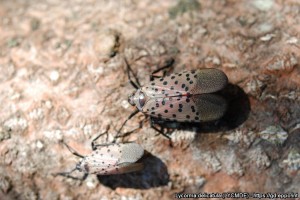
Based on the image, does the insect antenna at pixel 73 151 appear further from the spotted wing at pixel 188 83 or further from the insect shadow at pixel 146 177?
the spotted wing at pixel 188 83

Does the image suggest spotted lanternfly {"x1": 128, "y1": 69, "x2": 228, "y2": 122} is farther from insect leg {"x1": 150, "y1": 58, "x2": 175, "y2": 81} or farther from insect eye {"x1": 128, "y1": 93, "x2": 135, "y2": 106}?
insect leg {"x1": 150, "y1": 58, "x2": 175, "y2": 81}

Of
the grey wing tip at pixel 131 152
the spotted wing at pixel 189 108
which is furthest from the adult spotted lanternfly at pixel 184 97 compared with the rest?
the grey wing tip at pixel 131 152

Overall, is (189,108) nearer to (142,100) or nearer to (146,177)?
(142,100)

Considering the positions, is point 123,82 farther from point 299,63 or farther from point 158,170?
point 299,63

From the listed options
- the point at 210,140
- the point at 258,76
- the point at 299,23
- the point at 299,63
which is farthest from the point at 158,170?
the point at 299,23

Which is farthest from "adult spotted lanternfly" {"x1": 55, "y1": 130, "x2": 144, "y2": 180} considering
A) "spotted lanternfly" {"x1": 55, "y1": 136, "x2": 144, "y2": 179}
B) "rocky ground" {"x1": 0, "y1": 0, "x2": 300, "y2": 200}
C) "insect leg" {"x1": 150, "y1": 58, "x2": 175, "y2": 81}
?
"insect leg" {"x1": 150, "y1": 58, "x2": 175, "y2": 81}

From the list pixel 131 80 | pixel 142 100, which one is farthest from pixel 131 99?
pixel 131 80

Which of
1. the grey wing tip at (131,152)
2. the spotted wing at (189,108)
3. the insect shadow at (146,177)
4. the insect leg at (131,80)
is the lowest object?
the insect shadow at (146,177)
